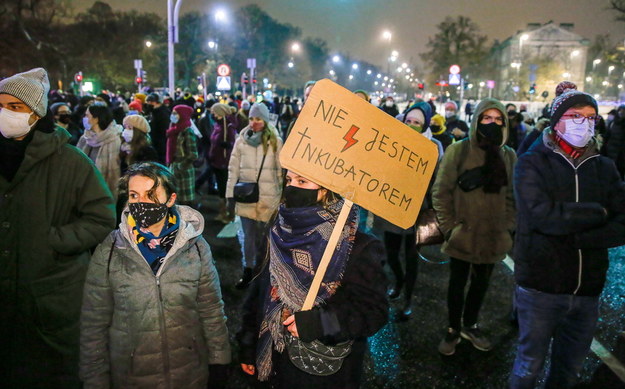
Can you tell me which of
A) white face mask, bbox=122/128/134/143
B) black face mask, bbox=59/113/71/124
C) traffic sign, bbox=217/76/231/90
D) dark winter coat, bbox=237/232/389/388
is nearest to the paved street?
dark winter coat, bbox=237/232/389/388

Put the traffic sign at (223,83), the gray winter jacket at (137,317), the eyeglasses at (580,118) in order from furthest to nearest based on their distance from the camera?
the traffic sign at (223,83) → the eyeglasses at (580,118) → the gray winter jacket at (137,317)

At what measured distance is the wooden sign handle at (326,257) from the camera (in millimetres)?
2059

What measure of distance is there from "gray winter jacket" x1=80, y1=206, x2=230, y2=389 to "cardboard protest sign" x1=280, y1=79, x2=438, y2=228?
80 centimetres

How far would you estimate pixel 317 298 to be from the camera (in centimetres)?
217

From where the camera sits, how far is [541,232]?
2891mm

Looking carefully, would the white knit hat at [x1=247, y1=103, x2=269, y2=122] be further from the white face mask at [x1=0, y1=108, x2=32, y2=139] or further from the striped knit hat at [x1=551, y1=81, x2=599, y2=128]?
the striped knit hat at [x1=551, y1=81, x2=599, y2=128]

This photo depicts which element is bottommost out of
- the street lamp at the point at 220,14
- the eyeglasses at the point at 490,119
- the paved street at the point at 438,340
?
the paved street at the point at 438,340

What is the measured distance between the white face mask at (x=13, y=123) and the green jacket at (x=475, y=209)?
2.96 meters

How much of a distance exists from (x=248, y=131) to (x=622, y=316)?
426 cm

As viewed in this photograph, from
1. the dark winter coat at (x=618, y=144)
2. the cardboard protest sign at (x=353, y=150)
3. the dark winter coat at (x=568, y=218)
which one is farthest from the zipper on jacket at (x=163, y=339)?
the dark winter coat at (x=618, y=144)

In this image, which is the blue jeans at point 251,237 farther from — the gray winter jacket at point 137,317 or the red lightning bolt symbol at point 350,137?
the red lightning bolt symbol at point 350,137

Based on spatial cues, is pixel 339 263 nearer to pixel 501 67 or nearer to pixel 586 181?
pixel 586 181

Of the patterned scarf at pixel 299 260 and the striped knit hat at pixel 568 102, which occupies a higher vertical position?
the striped knit hat at pixel 568 102

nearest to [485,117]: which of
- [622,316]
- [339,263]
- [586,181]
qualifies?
[586,181]
